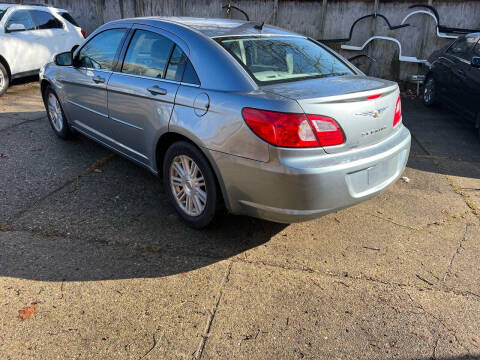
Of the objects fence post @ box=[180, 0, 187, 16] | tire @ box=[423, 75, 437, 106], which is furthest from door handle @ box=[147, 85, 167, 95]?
fence post @ box=[180, 0, 187, 16]

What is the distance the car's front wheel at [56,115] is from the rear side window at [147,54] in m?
1.90

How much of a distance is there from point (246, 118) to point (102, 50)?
97.3 inches

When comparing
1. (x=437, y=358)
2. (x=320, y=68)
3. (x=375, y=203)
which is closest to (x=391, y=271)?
(x=437, y=358)

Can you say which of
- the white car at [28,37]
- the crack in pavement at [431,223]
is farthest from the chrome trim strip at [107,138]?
the white car at [28,37]

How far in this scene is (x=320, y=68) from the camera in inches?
137

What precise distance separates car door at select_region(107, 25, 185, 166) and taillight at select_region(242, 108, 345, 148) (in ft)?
2.96

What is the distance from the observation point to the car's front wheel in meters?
5.40

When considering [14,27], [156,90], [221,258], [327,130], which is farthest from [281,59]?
[14,27]

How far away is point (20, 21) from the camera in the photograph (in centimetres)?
878

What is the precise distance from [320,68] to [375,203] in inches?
58.7

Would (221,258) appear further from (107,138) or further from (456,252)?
(107,138)

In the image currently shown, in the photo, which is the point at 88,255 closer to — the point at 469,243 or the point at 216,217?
the point at 216,217

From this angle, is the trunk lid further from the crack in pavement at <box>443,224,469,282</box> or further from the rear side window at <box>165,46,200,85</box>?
the crack in pavement at <box>443,224,469,282</box>

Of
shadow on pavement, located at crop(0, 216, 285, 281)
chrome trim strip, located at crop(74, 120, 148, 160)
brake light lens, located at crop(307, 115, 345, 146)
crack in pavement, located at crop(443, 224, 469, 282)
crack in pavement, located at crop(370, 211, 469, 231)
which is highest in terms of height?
brake light lens, located at crop(307, 115, 345, 146)
